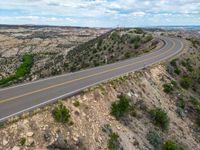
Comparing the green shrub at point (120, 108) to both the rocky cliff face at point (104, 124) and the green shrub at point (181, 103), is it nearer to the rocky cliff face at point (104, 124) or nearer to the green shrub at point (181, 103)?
the rocky cliff face at point (104, 124)

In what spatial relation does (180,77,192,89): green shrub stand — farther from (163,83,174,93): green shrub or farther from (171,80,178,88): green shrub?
(163,83,174,93): green shrub

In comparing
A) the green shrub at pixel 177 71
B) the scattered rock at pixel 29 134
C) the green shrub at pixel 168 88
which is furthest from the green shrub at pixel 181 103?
the scattered rock at pixel 29 134

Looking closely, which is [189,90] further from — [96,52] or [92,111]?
[96,52]

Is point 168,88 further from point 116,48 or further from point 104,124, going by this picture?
point 116,48

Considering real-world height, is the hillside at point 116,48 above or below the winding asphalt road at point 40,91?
below

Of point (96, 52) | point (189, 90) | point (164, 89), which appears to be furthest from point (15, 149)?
Result: point (96, 52)

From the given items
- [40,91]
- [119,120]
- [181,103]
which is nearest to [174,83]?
[181,103]
